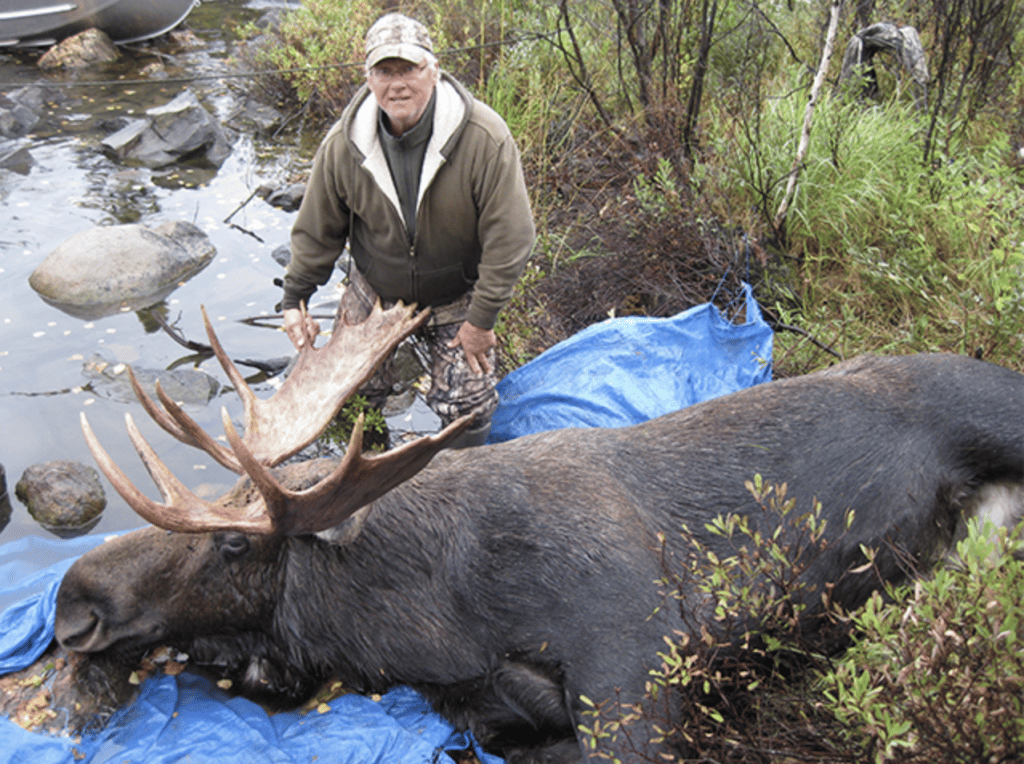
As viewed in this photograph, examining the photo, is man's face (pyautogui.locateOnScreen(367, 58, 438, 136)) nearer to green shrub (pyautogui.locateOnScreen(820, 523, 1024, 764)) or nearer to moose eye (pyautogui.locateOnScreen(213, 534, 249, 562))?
moose eye (pyautogui.locateOnScreen(213, 534, 249, 562))

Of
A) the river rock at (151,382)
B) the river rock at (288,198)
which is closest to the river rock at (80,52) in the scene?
the river rock at (288,198)

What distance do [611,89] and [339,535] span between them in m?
5.62

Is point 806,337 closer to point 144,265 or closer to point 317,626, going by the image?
point 317,626

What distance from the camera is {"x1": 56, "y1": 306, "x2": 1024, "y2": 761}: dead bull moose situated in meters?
2.67

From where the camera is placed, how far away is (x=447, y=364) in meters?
4.12

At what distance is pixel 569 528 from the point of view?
276cm

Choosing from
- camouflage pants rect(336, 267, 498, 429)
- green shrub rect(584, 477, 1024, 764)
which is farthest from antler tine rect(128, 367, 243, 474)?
green shrub rect(584, 477, 1024, 764)

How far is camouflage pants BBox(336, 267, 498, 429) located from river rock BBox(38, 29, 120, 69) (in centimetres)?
937

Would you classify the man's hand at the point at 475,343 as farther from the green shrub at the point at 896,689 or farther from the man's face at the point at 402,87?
the green shrub at the point at 896,689

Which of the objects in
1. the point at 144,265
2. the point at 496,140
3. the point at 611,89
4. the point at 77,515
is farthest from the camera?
the point at 611,89

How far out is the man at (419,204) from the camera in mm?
3432

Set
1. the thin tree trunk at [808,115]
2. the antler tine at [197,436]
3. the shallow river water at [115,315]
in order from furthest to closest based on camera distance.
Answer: the shallow river water at [115,315], the thin tree trunk at [808,115], the antler tine at [197,436]

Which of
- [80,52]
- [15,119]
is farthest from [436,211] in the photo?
[80,52]

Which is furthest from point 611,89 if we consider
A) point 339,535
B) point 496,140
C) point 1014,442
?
point 339,535
